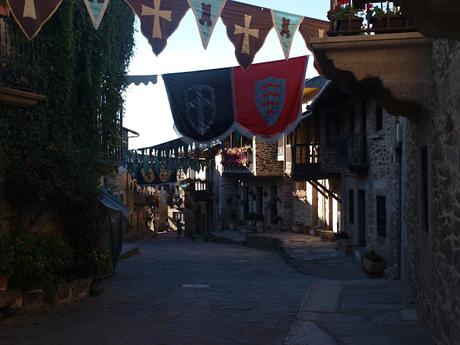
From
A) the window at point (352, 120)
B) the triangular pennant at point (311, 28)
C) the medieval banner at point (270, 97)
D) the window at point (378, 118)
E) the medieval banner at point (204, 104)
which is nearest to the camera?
the triangular pennant at point (311, 28)

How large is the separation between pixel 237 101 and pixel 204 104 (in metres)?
0.74

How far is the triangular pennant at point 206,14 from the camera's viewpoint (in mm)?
8693

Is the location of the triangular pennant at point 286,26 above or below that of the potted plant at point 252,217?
above

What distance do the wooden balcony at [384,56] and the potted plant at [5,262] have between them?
556cm

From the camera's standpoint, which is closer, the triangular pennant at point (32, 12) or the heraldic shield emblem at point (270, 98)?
the triangular pennant at point (32, 12)

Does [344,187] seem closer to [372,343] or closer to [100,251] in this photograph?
[100,251]

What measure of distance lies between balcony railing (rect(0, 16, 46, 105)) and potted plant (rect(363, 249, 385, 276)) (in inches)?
343

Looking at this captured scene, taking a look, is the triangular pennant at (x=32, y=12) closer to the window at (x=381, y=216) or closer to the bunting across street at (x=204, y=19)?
the bunting across street at (x=204, y=19)

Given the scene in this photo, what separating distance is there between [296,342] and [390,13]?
394 centimetres

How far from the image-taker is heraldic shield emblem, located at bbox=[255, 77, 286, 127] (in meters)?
12.5

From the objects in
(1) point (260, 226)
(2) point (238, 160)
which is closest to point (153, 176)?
(2) point (238, 160)

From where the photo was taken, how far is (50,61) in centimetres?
1123

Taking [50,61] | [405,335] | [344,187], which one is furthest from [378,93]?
[344,187]

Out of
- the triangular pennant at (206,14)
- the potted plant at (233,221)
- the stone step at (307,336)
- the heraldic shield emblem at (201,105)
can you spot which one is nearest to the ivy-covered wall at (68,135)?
the heraldic shield emblem at (201,105)
